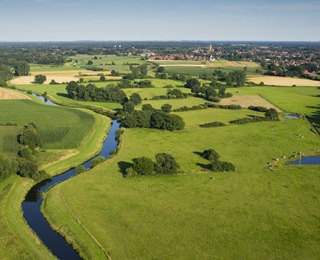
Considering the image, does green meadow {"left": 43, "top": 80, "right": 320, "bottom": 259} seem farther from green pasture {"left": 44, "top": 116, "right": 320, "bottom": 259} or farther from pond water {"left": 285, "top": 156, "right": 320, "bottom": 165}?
pond water {"left": 285, "top": 156, "right": 320, "bottom": 165}

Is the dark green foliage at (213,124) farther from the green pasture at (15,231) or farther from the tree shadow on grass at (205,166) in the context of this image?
the green pasture at (15,231)

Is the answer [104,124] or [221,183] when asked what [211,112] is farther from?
[221,183]

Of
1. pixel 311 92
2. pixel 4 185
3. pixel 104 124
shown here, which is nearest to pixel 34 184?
pixel 4 185

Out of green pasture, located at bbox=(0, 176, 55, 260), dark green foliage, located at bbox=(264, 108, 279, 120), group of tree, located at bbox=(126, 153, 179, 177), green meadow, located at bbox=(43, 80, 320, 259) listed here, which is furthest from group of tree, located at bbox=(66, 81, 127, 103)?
green pasture, located at bbox=(0, 176, 55, 260)

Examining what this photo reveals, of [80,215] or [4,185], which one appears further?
[4,185]

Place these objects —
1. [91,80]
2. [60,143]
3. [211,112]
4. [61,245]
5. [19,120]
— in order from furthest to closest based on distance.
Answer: [91,80] → [211,112] → [19,120] → [60,143] → [61,245]

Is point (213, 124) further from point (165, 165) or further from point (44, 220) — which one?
point (44, 220)

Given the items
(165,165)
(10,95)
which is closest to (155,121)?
(165,165)
